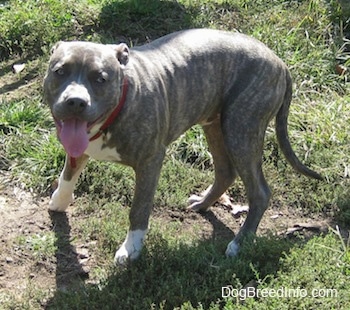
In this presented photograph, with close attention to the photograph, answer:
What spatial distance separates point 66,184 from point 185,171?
1091mm

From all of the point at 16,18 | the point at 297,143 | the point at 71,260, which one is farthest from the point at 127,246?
the point at 16,18

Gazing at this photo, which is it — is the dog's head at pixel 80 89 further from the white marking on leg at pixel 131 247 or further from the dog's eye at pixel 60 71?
the white marking on leg at pixel 131 247

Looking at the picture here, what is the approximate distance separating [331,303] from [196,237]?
132 cm

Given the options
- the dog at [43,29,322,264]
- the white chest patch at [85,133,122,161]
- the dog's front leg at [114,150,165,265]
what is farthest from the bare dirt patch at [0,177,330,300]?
→ the white chest patch at [85,133,122,161]

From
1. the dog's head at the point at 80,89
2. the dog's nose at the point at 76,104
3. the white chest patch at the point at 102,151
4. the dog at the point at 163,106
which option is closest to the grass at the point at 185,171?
the dog at the point at 163,106

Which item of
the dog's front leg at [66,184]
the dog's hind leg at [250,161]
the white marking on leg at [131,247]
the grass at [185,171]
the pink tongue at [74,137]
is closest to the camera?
the pink tongue at [74,137]

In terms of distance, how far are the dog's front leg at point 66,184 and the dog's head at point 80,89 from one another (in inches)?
33.4

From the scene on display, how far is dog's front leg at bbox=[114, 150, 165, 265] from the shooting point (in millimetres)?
4570

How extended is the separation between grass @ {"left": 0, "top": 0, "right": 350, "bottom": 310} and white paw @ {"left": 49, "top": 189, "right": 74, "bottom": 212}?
0.13 m

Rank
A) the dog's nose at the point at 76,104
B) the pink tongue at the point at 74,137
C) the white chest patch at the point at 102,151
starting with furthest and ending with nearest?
the white chest patch at the point at 102,151, the pink tongue at the point at 74,137, the dog's nose at the point at 76,104

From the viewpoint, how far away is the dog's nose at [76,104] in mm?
3955

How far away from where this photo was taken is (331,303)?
401 centimetres

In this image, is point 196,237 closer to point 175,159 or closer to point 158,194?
point 158,194

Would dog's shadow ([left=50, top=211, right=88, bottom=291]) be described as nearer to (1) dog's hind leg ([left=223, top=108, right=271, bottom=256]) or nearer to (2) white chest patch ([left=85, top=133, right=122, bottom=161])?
Result: (2) white chest patch ([left=85, top=133, right=122, bottom=161])
